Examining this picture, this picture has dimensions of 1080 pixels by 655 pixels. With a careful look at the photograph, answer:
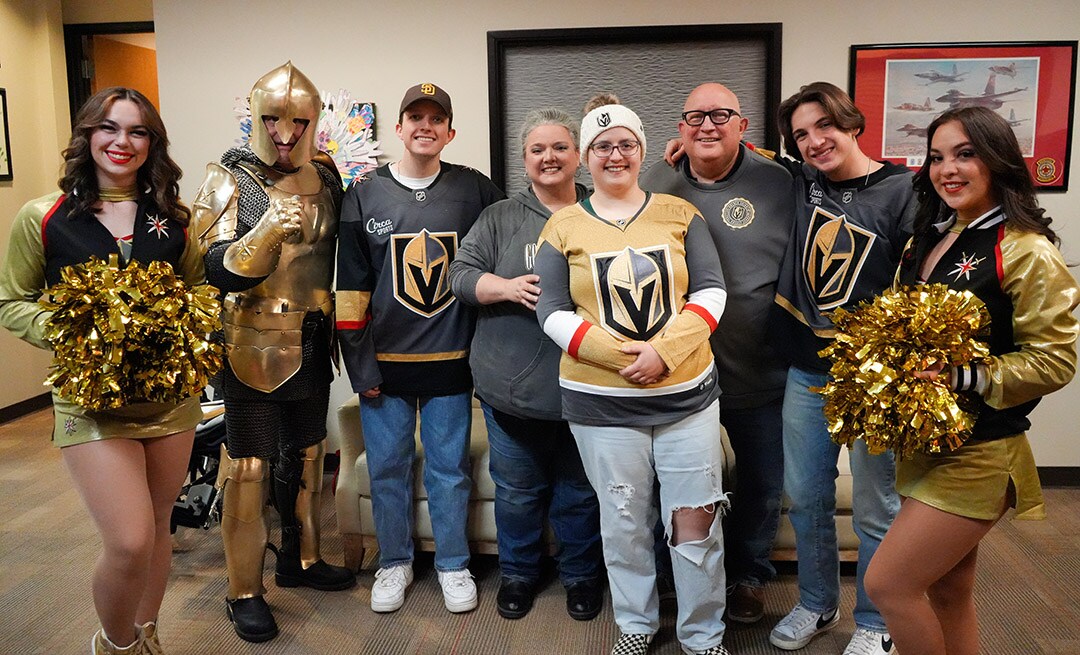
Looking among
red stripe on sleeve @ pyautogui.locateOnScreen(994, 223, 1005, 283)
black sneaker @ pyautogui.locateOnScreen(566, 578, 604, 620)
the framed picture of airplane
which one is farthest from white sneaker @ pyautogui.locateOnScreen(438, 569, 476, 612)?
the framed picture of airplane

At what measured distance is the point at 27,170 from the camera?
216 inches

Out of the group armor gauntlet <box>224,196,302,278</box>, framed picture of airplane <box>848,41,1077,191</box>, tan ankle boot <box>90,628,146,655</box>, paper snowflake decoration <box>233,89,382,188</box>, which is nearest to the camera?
tan ankle boot <box>90,628,146,655</box>

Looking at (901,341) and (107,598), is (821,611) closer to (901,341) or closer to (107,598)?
(901,341)

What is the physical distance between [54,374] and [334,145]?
2268 millimetres

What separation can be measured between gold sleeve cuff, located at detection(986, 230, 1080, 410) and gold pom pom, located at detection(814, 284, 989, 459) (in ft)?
0.20

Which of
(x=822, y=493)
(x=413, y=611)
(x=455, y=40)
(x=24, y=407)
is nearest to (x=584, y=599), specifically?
(x=413, y=611)

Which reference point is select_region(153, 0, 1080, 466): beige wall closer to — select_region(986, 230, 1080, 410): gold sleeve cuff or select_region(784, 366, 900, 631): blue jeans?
select_region(784, 366, 900, 631): blue jeans

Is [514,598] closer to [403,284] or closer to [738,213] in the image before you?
[403,284]

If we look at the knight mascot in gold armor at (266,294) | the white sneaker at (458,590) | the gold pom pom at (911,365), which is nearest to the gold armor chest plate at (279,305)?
the knight mascot in gold armor at (266,294)

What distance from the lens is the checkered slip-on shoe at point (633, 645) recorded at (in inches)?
97.0

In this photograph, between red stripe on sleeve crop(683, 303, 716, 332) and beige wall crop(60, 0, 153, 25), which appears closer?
red stripe on sleeve crop(683, 303, 716, 332)

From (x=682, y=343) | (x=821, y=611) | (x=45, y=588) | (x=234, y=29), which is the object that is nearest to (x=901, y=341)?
(x=682, y=343)

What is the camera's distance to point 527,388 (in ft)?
8.38

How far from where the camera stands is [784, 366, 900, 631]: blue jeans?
2.26m
